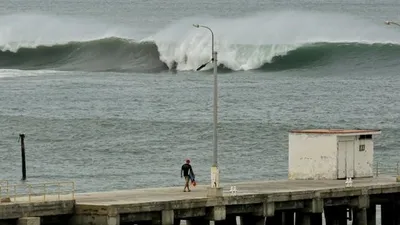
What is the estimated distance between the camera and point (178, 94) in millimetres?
74875

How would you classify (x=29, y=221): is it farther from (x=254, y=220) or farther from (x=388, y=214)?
(x=388, y=214)

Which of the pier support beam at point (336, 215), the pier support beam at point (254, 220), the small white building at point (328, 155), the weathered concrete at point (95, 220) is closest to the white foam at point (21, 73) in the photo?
the small white building at point (328, 155)

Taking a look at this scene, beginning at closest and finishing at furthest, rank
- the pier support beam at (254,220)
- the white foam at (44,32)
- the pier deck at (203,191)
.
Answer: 1. the pier deck at (203,191)
2. the pier support beam at (254,220)
3. the white foam at (44,32)

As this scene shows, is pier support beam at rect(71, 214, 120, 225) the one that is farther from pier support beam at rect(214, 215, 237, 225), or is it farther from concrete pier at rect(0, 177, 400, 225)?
pier support beam at rect(214, 215, 237, 225)

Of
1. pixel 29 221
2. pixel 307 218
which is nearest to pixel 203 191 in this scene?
pixel 307 218

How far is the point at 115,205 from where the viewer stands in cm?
2794

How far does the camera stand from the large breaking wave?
92.6m

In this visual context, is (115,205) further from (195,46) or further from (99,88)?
(195,46)

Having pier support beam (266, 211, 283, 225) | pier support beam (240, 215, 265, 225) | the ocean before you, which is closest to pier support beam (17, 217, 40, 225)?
pier support beam (240, 215, 265, 225)

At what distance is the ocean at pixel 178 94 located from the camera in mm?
52656

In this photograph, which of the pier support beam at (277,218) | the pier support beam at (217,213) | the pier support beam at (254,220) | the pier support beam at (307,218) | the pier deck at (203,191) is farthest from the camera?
the pier support beam at (277,218)

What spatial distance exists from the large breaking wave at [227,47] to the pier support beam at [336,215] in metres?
54.0

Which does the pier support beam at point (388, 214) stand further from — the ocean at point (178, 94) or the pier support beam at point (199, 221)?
the ocean at point (178, 94)

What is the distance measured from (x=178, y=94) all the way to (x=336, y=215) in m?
41.6
